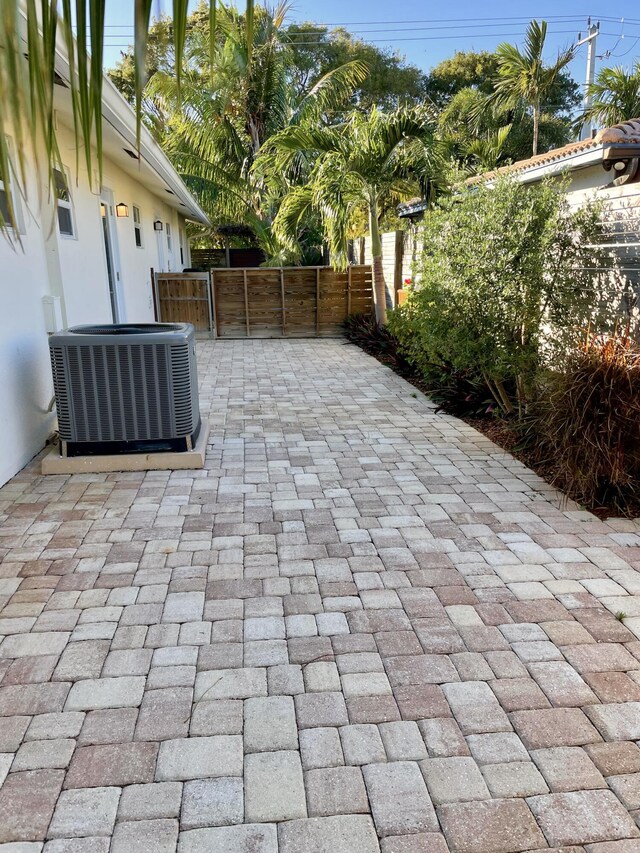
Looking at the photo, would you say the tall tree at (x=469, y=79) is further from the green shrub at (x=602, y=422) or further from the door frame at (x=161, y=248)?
the green shrub at (x=602, y=422)

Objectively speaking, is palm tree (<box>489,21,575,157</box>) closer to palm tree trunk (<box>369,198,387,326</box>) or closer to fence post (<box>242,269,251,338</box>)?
palm tree trunk (<box>369,198,387,326</box>)

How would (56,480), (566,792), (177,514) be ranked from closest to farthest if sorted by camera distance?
(566,792) → (177,514) → (56,480)

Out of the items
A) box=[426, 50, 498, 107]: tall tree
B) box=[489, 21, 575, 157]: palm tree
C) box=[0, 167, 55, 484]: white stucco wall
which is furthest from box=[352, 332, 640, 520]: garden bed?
box=[426, 50, 498, 107]: tall tree

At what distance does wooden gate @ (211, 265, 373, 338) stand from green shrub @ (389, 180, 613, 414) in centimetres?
757

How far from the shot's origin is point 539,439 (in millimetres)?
5219

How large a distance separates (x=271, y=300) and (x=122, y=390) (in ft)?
31.8

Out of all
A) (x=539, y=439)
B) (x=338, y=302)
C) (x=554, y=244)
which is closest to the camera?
(x=539, y=439)

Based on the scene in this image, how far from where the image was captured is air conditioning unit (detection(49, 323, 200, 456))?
463 centimetres

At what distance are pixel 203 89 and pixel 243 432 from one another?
45.7 feet

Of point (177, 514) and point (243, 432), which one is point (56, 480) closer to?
point (177, 514)

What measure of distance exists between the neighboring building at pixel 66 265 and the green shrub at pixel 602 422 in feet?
10.2

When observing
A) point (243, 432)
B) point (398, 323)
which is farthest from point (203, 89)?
point (243, 432)

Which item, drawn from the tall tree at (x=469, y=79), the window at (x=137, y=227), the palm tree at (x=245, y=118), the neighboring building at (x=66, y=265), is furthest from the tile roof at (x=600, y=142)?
the tall tree at (x=469, y=79)

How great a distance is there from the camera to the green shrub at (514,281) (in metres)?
5.57
